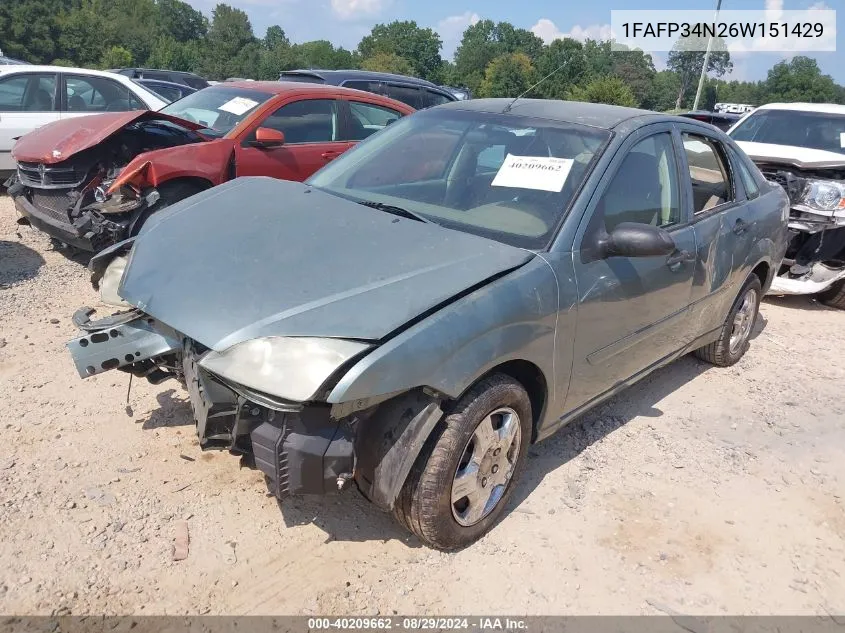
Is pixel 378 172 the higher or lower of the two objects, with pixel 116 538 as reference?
higher

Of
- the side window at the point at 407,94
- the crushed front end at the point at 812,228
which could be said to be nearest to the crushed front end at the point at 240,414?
the crushed front end at the point at 812,228

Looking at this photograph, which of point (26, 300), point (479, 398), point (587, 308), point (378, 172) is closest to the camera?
point (479, 398)

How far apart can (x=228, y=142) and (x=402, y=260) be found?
3785 millimetres

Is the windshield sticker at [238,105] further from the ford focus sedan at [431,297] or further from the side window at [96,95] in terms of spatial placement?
the ford focus sedan at [431,297]

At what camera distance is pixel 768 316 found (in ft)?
20.9

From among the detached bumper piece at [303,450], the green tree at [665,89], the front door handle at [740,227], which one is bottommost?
the detached bumper piece at [303,450]

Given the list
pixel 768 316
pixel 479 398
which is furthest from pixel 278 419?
pixel 768 316

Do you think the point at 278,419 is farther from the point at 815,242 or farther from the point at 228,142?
the point at 815,242

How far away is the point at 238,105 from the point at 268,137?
901mm

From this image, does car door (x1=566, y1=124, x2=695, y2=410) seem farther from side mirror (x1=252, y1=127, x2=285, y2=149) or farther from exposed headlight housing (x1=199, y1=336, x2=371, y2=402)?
side mirror (x1=252, y1=127, x2=285, y2=149)

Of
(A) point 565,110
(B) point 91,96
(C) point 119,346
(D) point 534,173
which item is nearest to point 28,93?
(B) point 91,96

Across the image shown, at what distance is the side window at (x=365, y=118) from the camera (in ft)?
22.2

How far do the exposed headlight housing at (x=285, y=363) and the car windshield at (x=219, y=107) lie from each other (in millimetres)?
4324

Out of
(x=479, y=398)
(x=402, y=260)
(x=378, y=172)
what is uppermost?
(x=378, y=172)
